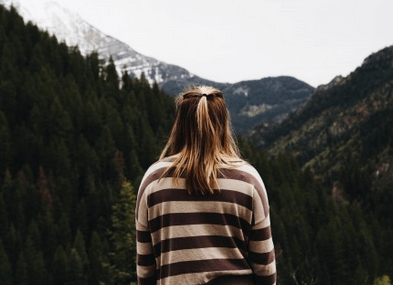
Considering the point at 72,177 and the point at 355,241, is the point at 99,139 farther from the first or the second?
the point at 355,241

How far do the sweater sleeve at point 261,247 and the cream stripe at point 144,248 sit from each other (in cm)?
84

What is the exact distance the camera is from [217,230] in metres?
4.11

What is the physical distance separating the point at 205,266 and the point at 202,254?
0.30ft

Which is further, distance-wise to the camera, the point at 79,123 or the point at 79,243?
the point at 79,123

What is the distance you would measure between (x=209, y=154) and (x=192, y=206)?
0.42 meters

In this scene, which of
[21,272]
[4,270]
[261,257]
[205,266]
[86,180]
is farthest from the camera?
[86,180]

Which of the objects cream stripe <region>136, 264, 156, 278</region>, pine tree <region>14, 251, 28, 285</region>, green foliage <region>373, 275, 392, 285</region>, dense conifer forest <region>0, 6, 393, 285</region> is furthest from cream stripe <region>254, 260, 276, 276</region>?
pine tree <region>14, 251, 28, 285</region>

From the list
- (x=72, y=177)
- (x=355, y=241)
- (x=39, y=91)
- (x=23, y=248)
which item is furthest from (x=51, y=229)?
(x=355, y=241)

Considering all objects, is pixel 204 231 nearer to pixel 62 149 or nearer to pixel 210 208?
pixel 210 208

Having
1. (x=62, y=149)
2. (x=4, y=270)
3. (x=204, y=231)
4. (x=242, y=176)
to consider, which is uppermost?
(x=242, y=176)

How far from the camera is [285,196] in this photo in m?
146

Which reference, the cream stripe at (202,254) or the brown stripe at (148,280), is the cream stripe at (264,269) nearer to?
the cream stripe at (202,254)

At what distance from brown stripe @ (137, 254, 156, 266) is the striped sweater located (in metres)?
0.24

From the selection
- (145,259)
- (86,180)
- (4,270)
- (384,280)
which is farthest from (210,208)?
(86,180)
